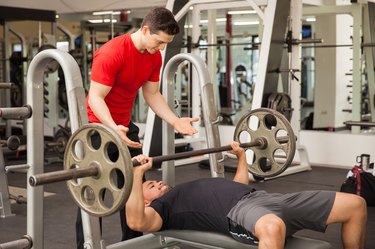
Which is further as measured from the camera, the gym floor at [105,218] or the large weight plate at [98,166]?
the gym floor at [105,218]

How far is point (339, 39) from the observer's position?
23.7ft

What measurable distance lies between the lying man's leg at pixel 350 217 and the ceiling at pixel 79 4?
4.89 m

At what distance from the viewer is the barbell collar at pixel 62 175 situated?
6.22 feet

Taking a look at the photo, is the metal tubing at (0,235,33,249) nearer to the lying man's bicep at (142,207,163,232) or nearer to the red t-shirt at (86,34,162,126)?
the lying man's bicep at (142,207,163,232)

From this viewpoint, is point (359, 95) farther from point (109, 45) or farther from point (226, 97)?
point (109, 45)

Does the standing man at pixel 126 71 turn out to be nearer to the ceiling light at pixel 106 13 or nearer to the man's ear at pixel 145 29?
the man's ear at pixel 145 29

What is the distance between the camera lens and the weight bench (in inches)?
91.8

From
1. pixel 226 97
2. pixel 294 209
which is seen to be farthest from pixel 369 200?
pixel 226 97

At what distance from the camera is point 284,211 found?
2.36 meters

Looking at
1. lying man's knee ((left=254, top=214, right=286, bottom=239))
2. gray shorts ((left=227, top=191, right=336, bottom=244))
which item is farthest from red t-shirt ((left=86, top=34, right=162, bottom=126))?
lying man's knee ((left=254, top=214, right=286, bottom=239))

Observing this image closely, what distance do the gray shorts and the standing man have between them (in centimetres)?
42

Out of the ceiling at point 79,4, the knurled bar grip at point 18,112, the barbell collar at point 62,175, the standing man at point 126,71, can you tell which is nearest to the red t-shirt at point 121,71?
the standing man at point 126,71

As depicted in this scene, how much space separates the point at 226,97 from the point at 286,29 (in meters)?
2.89

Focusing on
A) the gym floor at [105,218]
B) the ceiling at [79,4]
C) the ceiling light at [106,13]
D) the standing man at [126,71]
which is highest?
the ceiling at [79,4]
